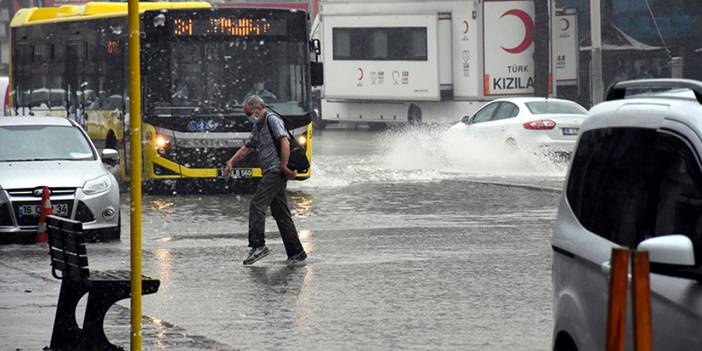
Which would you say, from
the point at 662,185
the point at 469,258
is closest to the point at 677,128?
the point at 662,185

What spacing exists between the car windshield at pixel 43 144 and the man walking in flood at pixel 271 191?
3985 mm

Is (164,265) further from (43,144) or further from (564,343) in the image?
(564,343)

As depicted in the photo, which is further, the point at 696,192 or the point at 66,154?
the point at 66,154

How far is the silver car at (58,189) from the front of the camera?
60.4 ft

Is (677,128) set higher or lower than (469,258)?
higher

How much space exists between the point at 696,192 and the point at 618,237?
1.57 feet

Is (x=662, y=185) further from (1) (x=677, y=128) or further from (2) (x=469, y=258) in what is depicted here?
(2) (x=469, y=258)

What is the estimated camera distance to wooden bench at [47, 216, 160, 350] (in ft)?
34.1

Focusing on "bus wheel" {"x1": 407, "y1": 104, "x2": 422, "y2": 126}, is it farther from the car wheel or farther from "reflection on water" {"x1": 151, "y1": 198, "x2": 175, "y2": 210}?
the car wheel

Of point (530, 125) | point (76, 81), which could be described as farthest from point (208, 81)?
point (530, 125)

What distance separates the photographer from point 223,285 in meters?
14.3

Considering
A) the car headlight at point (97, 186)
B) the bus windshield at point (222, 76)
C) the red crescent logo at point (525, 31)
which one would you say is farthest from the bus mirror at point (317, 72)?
the red crescent logo at point (525, 31)

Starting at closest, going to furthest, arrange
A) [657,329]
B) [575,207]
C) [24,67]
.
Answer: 1. [657,329]
2. [575,207]
3. [24,67]

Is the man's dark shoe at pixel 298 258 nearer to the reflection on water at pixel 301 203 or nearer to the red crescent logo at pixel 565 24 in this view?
the reflection on water at pixel 301 203
